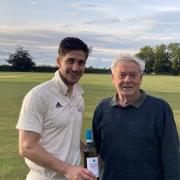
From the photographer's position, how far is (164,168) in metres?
3.71

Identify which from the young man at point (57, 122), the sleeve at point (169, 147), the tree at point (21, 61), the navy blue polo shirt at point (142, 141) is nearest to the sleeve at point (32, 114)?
the young man at point (57, 122)

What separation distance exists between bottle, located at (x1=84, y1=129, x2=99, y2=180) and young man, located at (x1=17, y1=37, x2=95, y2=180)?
0.35ft

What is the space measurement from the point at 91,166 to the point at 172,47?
476ft

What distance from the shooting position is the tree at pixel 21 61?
10638 cm

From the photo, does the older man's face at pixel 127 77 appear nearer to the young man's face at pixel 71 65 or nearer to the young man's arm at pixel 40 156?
the young man's face at pixel 71 65

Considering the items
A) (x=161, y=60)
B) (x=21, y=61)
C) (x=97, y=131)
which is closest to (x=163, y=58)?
(x=161, y=60)

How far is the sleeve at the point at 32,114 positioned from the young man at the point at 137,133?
634 mm

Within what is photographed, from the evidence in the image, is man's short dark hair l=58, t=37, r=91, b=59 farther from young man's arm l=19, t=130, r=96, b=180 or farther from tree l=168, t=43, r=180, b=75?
tree l=168, t=43, r=180, b=75

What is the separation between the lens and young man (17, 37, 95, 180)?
3287mm

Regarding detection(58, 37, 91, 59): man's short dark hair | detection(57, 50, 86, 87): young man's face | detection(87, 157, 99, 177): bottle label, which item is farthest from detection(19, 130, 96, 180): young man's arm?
detection(58, 37, 91, 59): man's short dark hair

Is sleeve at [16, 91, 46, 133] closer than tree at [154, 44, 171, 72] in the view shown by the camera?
Yes

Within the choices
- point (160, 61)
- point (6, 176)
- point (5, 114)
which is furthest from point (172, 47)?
point (6, 176)

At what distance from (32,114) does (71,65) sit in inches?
18.6

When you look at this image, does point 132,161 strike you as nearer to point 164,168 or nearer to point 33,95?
point 164,168
